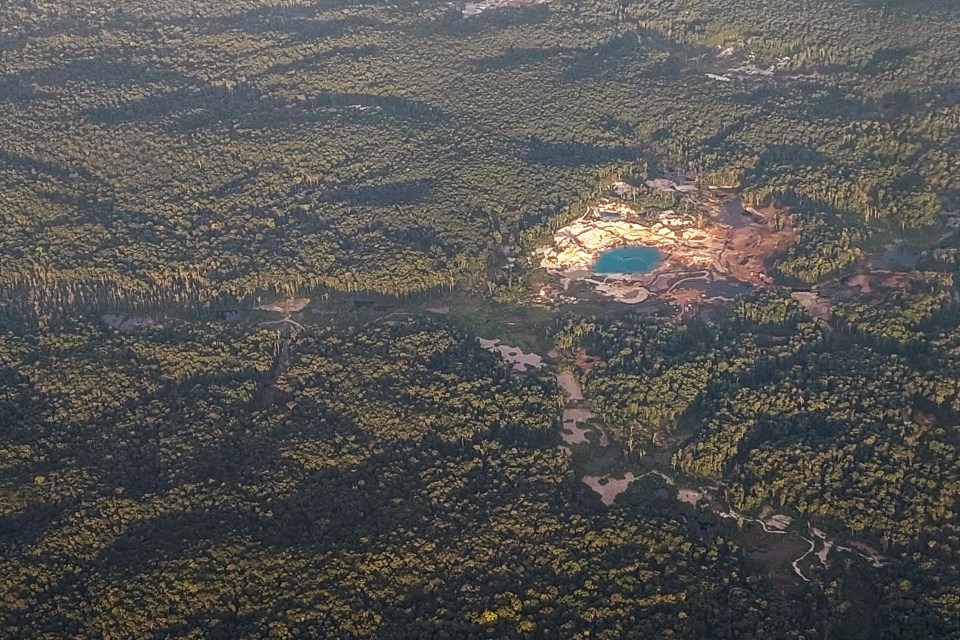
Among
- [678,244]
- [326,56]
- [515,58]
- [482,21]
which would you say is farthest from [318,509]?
[482,21]

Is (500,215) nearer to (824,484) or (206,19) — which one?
(824,484)

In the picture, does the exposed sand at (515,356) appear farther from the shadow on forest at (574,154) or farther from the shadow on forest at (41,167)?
the shadow on forest at (41,167)

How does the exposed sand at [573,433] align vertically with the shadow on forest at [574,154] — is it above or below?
below

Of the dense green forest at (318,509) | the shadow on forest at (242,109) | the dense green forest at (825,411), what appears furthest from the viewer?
the shadow on forest at (242,109)

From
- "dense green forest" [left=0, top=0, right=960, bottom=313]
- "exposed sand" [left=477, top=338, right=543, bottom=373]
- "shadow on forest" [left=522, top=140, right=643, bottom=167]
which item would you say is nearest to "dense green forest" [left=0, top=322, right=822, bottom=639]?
"exposed sand" [left=477, top=338, right=543, bottom=373]

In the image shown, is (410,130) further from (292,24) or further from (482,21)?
(292,24)

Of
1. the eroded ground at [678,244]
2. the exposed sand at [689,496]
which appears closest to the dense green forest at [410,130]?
the eroded ground at [678,244]

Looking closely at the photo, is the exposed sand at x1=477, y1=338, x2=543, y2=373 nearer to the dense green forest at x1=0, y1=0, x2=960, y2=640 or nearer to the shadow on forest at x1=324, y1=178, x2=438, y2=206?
the dense green forest at x1=0, y1=0, x2=960, y2=640
